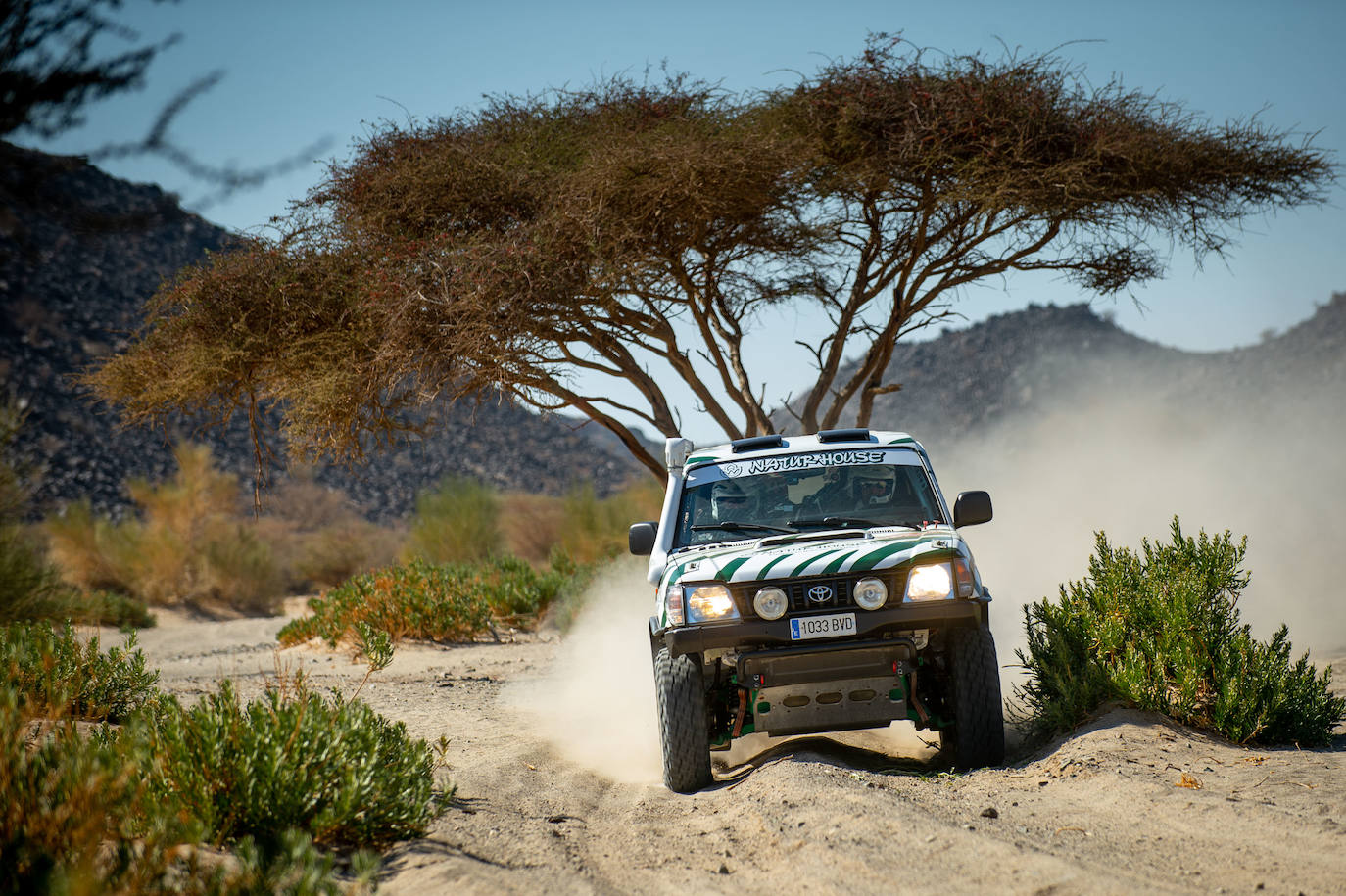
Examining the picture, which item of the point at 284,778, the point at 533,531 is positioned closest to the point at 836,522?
the point at 284,778

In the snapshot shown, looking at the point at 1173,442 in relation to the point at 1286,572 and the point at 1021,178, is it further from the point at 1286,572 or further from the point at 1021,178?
the point at 1021,178

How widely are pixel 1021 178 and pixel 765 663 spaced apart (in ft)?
29.3

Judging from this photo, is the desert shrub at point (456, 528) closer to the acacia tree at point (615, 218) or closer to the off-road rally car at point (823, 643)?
the acacia tree at point (615, 218)

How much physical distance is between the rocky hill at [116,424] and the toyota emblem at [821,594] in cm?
3116

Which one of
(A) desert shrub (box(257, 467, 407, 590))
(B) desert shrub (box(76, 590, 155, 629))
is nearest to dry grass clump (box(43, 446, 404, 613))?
(A) desert shrub (box(257, 467, 407, 590))

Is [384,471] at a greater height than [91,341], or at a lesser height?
lesser

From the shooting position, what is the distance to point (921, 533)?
21.7ft

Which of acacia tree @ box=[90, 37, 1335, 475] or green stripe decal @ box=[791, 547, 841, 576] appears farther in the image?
acacia tree @ box=[90, 37, 1335, 475]

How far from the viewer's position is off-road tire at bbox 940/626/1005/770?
614cm

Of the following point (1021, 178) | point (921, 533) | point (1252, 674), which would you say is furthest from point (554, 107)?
point (1252, 674)

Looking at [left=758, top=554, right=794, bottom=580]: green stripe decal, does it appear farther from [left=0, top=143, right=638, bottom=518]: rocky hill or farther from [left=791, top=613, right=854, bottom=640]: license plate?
[left=0, top=143, right=638, bottom=518]: rocky hill

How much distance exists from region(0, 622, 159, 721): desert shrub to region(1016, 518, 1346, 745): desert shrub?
5924mm

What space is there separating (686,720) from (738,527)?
4.47 ft

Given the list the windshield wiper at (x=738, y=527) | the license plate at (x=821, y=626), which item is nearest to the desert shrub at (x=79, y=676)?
the windshield wiper at (x=738, y=527)
